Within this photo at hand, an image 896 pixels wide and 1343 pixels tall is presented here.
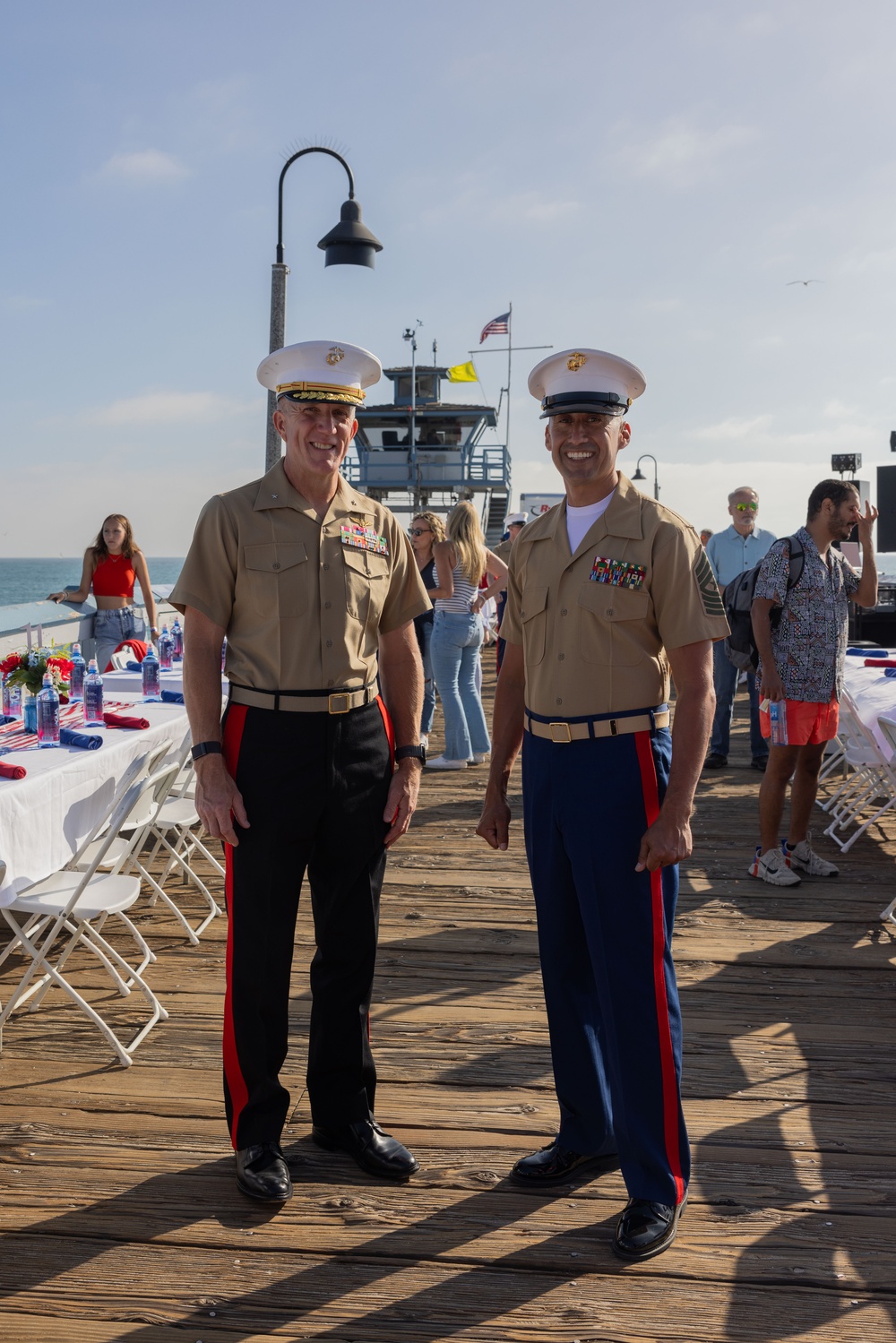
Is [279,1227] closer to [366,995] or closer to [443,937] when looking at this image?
[366,995]

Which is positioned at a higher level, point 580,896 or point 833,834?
point 580,896

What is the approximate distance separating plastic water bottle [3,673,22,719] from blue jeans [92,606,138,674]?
124 inches

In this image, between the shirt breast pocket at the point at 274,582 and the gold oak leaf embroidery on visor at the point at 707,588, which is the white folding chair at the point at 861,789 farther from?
the shirt breast pocket at the point at 274,582

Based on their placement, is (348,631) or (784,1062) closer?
(348,631)

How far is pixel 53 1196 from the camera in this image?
275 centimetres

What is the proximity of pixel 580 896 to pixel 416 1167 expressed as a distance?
921 millimetres

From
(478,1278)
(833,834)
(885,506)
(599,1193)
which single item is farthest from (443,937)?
(885,506)

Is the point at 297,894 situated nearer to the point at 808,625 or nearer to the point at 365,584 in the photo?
the point at 365,584

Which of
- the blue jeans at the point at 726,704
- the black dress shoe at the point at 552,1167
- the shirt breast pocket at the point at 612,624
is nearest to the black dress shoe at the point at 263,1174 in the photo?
the black dress shoe at the point at 552,1167

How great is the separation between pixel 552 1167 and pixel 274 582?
1665mm

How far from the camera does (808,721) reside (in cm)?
520

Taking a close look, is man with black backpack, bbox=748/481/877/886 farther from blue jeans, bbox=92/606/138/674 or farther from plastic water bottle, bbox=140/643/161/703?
blue jeans, bbox=92/606/138/674

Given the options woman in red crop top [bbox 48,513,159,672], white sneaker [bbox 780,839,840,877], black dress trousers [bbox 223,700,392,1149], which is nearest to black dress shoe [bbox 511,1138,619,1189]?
black dress trousers [bbox 223,700,392,1149]

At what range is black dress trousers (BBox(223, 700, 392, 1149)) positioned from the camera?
8.80 feet
